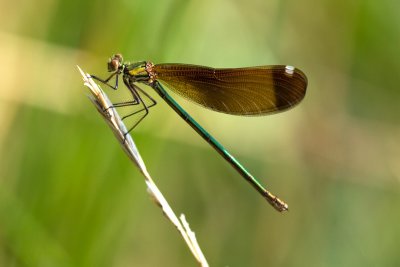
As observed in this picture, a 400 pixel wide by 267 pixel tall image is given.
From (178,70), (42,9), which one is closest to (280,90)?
(178,70)

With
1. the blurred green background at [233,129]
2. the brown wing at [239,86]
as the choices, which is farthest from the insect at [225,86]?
the blurred green background at [233,129]

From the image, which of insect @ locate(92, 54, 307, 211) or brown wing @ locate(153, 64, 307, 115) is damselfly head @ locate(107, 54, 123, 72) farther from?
brown wing @ locate(153, 64, 307, 115)

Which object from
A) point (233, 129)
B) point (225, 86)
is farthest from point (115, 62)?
point (233, 129)

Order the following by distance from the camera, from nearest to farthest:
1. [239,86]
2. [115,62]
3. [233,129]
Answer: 1. [115,62]
2. [239,86]
3. [233,129]

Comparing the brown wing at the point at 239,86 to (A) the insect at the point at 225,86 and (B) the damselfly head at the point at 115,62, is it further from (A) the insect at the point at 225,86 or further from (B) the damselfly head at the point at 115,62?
(B) the damselfly head at the point at 115,62

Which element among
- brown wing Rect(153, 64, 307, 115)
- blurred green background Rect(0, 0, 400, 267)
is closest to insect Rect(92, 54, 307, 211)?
brown wing Rect(153, 64, 307, 115)

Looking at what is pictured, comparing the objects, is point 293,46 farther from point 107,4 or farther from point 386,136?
point 107,4

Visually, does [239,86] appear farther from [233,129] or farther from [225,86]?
[233,129]
